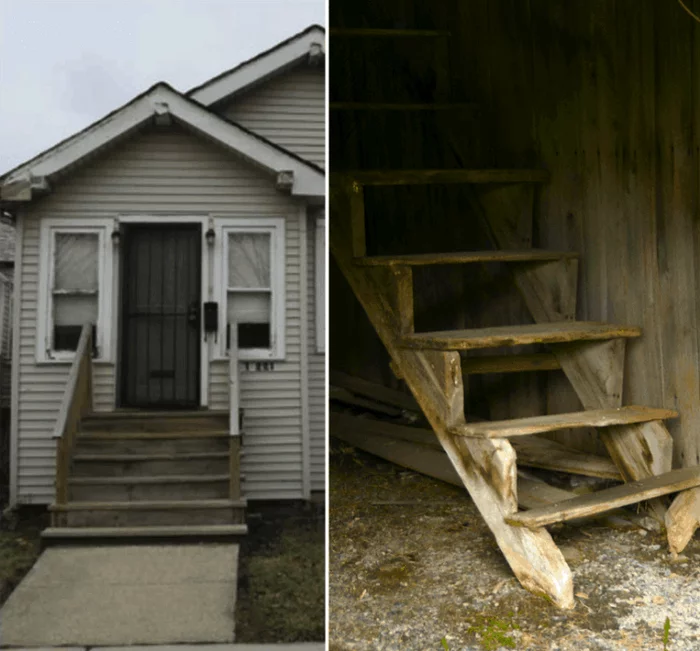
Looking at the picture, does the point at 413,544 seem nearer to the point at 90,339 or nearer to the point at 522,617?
the point at 522,617

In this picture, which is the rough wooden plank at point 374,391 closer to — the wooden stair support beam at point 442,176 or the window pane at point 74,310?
the wooden stair support beam at point 442,176

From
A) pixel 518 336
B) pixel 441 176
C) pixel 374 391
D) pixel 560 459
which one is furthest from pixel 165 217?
pixel 374 391

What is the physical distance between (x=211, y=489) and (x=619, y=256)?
2.56m

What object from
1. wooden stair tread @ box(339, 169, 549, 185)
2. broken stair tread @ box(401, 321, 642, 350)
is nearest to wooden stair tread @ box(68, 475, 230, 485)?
broken stair tread @ box(401, 321, 642, 350)

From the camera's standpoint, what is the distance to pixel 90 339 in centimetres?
156

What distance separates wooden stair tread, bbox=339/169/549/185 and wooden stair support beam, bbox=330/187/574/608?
477 mm

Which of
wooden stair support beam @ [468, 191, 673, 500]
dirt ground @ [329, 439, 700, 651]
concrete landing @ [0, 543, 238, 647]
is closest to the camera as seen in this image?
concrete landing @ [0, 543, 238, 647]

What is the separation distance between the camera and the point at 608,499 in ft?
9.26

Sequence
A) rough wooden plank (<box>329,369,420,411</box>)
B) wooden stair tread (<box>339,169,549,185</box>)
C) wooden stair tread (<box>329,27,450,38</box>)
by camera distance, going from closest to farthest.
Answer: wooden stair tread (<box>339,169,549,185</box>), wooden stair tread (<box>329,27,450,38</box>), rough wooden plank (<box>329,369,420,411</box>)

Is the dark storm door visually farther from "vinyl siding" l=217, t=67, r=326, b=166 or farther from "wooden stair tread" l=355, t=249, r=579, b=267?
"wooden stair tread" l=355, t=249, r=579, b=267

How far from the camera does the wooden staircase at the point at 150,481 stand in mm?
1540

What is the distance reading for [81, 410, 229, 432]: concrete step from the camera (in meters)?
1.55

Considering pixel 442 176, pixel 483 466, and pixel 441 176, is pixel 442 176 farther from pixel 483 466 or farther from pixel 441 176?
pixel 483 466

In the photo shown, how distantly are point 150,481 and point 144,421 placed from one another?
0.12 m
